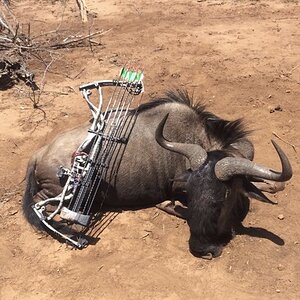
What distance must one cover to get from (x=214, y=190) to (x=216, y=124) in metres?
1.41

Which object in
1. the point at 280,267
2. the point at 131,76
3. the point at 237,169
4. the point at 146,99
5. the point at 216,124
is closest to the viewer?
the point at 237,169

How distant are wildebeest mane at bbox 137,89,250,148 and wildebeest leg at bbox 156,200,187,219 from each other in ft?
3.27

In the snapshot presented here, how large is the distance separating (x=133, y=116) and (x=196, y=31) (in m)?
5.53

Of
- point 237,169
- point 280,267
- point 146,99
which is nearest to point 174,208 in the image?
point 237,169

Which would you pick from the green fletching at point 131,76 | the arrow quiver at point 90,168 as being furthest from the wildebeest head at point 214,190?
the green fletching at point 131,76

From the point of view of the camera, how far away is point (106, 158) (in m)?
6.07

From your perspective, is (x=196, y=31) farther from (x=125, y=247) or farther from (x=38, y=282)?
(x=38, y=282)

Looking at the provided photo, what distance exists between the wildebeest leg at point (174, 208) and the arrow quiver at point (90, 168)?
31.5 inches

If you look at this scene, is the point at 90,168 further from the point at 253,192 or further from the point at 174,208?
the point at 253,192

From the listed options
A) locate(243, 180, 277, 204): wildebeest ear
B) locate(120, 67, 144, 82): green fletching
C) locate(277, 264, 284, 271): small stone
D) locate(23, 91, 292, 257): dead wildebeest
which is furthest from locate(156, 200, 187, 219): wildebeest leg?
locate(120, 67, 144, 82): green fletching

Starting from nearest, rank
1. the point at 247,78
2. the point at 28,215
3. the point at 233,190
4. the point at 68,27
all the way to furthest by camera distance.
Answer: the point at 233,190 → the point at 28,215 → the point at 247,78 → the point at 68,27

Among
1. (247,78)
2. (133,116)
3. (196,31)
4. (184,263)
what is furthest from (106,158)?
(196,31)

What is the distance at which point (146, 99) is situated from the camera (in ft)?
27.5

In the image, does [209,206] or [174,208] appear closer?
[209,206]
